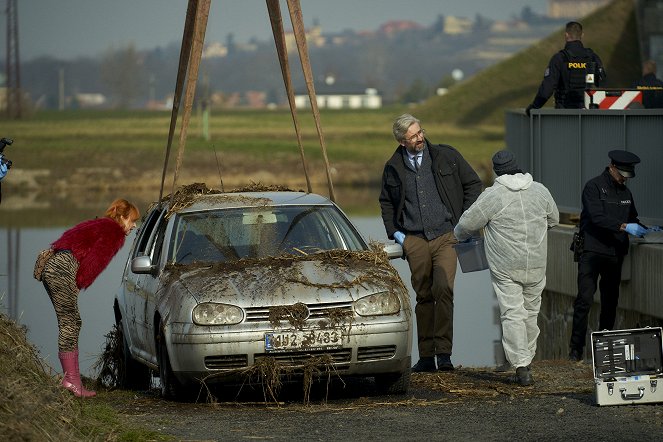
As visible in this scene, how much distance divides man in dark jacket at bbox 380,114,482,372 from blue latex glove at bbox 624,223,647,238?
65.2 inches

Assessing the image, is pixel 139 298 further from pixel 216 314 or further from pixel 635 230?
pixel 635 230

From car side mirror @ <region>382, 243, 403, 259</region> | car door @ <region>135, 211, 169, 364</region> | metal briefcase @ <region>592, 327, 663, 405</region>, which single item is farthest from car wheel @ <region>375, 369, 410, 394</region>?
car door @ <region>135, 211, 169, 364</region>

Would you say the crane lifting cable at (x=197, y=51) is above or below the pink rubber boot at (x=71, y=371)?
above

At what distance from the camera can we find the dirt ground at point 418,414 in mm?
9773

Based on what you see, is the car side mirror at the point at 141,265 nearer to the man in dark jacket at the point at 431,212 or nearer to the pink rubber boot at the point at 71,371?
the pink rubber boot at the point at 71,371

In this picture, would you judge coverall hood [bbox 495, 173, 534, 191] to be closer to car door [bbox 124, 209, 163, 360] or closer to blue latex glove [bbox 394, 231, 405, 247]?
blue latex glove [bbox 394, 231, 405, 247]

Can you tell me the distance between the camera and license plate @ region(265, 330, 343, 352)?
11.1 metres

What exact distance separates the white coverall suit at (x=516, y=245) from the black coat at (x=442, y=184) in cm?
127

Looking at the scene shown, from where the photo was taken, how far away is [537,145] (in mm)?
20656

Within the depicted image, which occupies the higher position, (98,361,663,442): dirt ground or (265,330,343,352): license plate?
(265,330,343,352): license plate

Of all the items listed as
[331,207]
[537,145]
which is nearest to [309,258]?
[331,207]

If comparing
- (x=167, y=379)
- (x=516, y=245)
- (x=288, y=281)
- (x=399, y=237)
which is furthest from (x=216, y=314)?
(x=399, y=237)

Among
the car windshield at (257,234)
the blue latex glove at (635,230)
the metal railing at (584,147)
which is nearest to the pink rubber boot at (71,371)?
the car windshield at (257,234)

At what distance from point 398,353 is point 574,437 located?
88.3 inches
